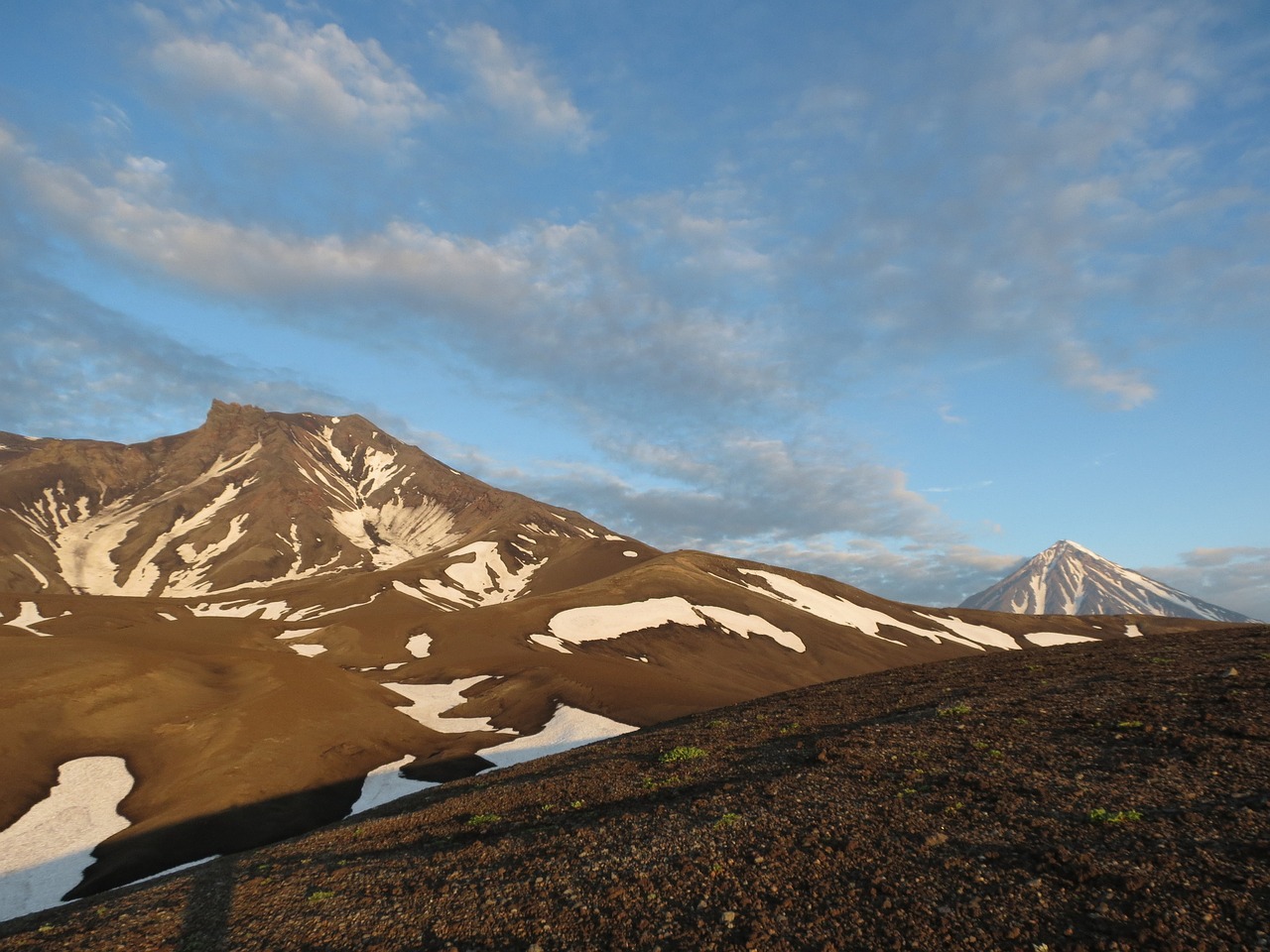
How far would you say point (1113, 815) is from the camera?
13383mm

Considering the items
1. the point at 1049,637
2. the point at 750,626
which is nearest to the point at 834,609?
the point at 750,626

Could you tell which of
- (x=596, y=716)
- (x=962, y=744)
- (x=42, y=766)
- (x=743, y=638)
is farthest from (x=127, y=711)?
(x=743, y=638)

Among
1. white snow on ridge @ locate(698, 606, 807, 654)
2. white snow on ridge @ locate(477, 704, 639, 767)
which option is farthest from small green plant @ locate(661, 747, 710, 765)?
white snow on ridge @ locate(698, 606, 807, 654)

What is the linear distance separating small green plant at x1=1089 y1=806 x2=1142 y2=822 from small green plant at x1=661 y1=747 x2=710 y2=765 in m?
12.0

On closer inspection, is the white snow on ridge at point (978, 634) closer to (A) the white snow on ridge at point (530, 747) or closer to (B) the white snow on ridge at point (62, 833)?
(A) the white snow on ridge at point (530, 747)

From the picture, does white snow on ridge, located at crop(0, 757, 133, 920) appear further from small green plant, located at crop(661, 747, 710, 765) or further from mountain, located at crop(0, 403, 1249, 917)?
small green plant, located at crop(661, 747, 710, 765)

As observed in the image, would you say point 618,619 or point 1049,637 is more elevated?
point 618,619

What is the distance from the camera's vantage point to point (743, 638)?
113 metres

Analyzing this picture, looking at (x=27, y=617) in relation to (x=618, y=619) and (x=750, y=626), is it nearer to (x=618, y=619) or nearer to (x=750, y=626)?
(x=618, y=619)

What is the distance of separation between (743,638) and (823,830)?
10160 cm

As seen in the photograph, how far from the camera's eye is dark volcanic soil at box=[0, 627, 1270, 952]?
1093 centimetres

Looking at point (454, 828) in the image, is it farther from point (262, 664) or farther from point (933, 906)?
point (262, 664)

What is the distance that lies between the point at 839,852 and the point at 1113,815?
5556 millimetres

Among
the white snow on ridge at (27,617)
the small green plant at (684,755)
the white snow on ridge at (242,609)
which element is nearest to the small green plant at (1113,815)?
the small green plant at (684,755)
